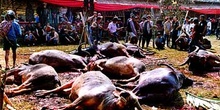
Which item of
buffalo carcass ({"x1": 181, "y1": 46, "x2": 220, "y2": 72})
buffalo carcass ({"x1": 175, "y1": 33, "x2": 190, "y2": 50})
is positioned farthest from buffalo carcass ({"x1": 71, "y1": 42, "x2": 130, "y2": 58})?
buffalo carcass ({"x1": 175, "y1": 33, "x2": 190, "y2": 50})

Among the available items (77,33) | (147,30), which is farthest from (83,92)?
(77,33)

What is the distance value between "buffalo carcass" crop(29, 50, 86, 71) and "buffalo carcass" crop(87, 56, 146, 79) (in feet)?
3.28

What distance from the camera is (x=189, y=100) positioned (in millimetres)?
7008

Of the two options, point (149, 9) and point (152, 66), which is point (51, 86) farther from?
Result: point (149, 9)

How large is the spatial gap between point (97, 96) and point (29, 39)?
586 inches

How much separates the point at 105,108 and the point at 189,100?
247 cm

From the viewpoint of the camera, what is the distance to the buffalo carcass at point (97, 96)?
4784 millimetres

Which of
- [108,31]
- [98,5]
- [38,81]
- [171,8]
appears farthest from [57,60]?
[171,8]

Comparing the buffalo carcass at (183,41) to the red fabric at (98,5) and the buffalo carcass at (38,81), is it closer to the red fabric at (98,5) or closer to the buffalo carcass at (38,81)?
the red fabric at (98,5)

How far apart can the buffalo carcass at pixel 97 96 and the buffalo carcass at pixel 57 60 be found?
3299 millimetres

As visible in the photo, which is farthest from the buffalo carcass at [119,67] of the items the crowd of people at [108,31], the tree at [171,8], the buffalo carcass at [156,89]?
the tree at [171,8]

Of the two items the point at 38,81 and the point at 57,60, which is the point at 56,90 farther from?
the point at 57,60

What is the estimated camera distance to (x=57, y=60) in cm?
983

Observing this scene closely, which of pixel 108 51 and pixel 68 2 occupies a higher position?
pixel 68 2
